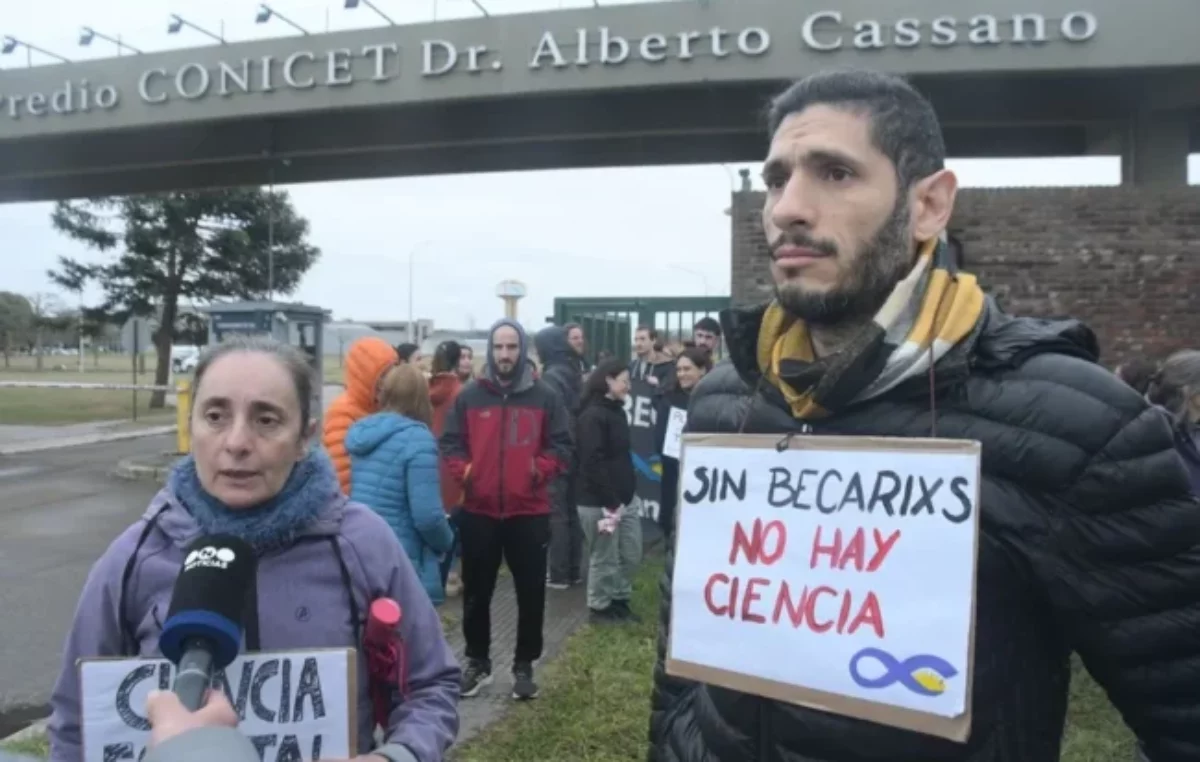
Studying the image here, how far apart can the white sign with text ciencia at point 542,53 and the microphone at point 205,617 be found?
11.6 m

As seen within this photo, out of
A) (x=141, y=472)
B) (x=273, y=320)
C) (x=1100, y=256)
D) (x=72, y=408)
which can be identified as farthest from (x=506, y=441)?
(x=72, y=408)

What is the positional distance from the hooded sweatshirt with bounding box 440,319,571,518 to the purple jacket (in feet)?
11.5

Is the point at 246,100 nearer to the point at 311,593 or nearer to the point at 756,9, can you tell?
the point at 756,9

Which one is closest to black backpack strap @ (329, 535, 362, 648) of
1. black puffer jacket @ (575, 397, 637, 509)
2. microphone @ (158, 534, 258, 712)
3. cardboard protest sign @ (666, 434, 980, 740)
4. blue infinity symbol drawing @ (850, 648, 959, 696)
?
microphone @ (158, 534, 258, 712)

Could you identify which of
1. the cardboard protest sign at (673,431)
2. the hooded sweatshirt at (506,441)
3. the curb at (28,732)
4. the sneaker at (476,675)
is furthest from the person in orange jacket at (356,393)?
the cardboard protest sign at (673,431)

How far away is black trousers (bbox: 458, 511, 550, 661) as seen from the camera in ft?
18.9

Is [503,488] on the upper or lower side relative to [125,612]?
lower

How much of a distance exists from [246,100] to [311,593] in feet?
47.8

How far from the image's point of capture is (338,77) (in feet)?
47.5

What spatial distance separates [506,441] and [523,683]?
134cm

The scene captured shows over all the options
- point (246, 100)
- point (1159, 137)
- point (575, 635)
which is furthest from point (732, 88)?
point (575, 635)

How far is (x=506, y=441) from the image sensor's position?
580cm

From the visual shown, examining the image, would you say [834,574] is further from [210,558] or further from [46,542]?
[46,542]

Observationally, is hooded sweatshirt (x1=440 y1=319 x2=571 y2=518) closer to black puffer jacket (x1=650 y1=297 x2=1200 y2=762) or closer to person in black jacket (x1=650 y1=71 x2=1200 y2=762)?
person in black jacket (x1=650 y1=71 x2=1200 y2=762)
